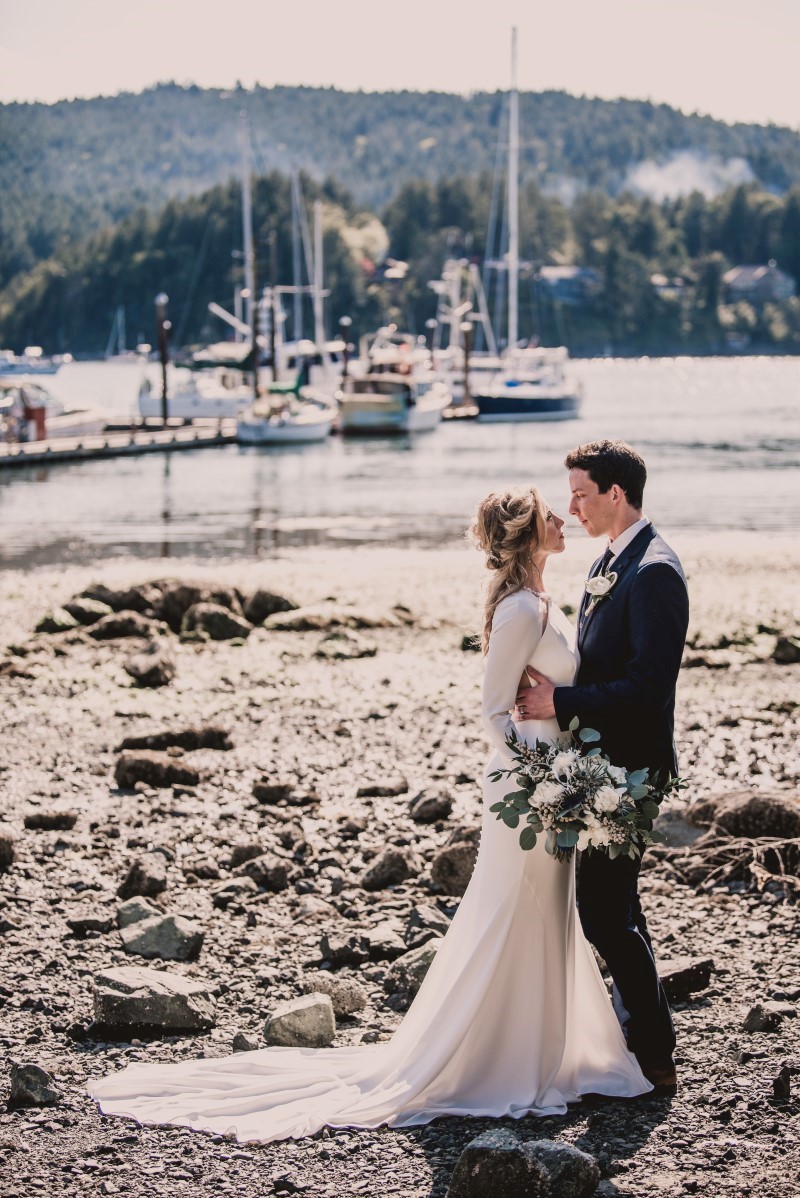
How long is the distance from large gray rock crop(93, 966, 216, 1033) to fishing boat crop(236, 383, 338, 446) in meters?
53.7

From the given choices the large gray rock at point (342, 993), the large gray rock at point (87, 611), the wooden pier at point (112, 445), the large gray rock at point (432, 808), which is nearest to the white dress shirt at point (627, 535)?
the large gray rock at point (342, 993)

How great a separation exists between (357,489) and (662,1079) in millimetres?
38462

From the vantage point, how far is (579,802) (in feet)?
15.6

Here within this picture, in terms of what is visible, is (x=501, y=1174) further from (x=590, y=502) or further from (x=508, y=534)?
(x=590, y=502)

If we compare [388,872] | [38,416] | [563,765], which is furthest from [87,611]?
[38,416]

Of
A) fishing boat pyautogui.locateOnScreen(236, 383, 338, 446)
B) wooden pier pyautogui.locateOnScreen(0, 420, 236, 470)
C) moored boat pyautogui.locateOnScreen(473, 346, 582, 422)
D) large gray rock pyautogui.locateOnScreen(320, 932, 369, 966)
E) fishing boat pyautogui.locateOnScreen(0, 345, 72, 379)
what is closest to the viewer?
large gray rock pyautogui.locateOnScreen(320, 932, 369, 966)

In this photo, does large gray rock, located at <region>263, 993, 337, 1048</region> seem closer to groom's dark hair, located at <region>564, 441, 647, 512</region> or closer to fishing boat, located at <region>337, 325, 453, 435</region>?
groom's dark hair, located at <region>564, 441, 647, 512</region>

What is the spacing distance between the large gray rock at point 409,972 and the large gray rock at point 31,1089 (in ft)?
5.38

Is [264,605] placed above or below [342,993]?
above

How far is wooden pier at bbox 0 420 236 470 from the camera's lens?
50000mm

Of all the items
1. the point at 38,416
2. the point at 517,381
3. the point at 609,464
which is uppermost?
the point at 517,381

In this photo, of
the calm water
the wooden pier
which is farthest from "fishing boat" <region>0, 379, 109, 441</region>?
the calm water

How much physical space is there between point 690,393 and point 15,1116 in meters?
123

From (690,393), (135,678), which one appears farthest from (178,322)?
(135,678)
